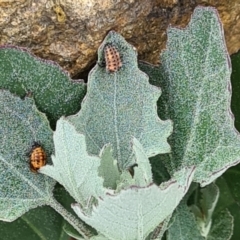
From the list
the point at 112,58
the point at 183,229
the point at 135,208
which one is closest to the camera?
the point at 135,208

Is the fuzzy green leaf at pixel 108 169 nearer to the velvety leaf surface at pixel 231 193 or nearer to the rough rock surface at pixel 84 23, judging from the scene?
the rough rock surface at pixel 84 23

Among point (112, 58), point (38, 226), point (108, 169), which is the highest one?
point (112, 58)

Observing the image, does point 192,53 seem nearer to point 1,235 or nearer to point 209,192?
point 209,192

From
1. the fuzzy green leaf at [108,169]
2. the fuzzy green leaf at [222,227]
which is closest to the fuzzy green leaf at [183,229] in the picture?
the fuzzy green leaf at [222,227]

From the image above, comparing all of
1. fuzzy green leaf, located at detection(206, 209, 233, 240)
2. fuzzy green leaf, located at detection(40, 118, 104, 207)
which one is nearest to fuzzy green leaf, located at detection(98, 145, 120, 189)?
fuzzy green leaf, located at detection(40, 118, 104, 207)

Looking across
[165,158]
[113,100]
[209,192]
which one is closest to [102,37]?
[113,100]

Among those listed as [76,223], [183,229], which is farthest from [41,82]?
[183,229]

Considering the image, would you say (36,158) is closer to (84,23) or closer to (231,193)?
(84,23)
